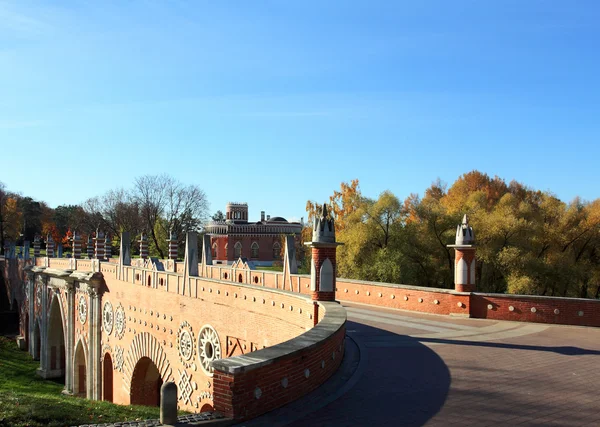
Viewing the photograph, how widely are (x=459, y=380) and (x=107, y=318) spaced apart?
24.1 meters

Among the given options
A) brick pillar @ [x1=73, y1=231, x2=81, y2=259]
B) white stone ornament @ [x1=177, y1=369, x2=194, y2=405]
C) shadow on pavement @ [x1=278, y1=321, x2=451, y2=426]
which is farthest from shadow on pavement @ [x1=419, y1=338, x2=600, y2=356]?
brick pillar @ [x1=73, y1=231, x2=81, y2=259]

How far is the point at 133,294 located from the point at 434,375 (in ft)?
63.3

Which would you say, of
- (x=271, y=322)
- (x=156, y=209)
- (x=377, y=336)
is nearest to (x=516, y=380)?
(x=377, y=336)

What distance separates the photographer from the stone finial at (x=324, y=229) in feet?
37.9

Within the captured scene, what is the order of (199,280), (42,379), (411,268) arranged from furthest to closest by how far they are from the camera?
(42,379)
(411,268)
(199,280)

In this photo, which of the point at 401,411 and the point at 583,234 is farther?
the point at 583,234

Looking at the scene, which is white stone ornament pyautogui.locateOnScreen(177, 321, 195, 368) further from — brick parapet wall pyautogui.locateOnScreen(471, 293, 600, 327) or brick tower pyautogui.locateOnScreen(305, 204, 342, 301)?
brick parapet wall pyautogui.locateOnScreen(471, 293, 600, 327)

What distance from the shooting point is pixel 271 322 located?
13.8m

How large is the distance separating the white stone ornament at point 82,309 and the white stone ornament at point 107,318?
9.37 feet

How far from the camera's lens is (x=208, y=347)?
17.6 meters

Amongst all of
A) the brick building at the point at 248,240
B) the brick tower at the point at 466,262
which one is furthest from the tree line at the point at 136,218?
the brick tower at the point at 466,262

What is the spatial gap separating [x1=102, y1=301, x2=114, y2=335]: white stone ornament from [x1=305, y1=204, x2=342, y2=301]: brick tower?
1879cm

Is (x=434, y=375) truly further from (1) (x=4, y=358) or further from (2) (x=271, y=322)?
(1) (x=4, y=358)

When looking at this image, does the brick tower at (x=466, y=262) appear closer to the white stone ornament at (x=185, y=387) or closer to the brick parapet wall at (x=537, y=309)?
the brick parapet wall at (x=537, y=309)
